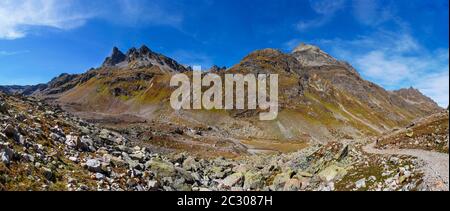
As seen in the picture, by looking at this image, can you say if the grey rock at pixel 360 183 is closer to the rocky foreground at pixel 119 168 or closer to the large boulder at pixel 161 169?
the rocky foreground at pixel 119 168

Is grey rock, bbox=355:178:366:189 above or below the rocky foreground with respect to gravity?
below

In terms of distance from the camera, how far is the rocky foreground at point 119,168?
70.9ft

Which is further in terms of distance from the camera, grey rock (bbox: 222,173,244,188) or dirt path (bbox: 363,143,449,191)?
grey rock (bbox: 222,173,244,188)

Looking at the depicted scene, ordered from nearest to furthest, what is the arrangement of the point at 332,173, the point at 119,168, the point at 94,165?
the point at 94,165 → the point at 119,168 → the point at 332,173

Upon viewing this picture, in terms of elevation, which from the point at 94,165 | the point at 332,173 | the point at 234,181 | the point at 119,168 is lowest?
the point at 234,181

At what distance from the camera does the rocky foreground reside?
2162 cm

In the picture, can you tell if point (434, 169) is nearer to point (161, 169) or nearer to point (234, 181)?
point (161, 169)

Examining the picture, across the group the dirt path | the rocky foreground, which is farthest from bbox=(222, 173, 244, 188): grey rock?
the dirt path

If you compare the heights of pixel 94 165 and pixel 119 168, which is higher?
pixel 94 165

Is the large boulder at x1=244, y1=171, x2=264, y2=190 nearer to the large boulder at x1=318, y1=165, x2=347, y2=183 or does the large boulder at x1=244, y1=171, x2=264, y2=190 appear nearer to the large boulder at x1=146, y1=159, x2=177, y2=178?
the large boulder at x1=318, y1=165, x2=347, y2=183

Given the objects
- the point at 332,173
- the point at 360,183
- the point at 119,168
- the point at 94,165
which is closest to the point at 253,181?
the point at 332,173

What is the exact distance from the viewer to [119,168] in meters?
29.3
